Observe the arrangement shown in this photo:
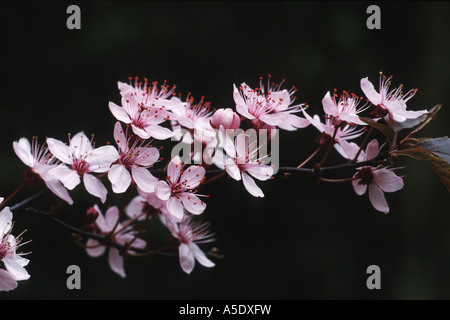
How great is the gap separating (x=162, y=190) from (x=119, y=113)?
0.13m

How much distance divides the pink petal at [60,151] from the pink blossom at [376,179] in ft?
1.49

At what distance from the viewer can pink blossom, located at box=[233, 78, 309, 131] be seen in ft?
2.76

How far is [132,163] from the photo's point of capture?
81 cm

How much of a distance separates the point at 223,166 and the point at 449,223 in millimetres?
1587

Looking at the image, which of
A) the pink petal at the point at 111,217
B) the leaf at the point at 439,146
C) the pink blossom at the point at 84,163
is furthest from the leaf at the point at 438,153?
the pink petal at the point at 111,217

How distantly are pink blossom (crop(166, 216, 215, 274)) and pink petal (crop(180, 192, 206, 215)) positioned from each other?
12 cm

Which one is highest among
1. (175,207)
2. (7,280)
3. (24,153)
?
(24,153)

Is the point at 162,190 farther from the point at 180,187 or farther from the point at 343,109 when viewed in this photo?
the point at 343,109

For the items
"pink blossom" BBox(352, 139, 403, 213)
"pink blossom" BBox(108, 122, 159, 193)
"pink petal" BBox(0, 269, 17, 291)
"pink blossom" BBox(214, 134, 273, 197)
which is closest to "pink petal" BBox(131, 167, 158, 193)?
"pink blossom" BBox(108, 122, 159, 193)

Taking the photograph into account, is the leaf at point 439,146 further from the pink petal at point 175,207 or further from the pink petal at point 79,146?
the pink petal at point 79,146

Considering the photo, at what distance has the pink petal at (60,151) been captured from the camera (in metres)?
0.80

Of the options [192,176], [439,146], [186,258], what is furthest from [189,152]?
[439,146]

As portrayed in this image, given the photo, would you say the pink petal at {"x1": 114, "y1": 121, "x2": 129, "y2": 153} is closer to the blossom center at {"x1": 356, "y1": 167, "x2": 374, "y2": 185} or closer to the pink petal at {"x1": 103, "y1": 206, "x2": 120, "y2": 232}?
the pink petal at {"x1": 103, "y1": 206, "x2": 120, "y2": 232}

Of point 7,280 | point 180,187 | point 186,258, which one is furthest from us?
point 186,258
